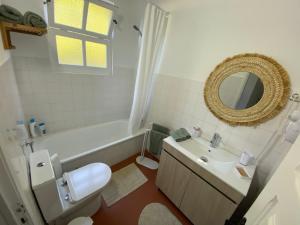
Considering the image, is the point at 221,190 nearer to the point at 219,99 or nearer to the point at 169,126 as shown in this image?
the point at 219,99

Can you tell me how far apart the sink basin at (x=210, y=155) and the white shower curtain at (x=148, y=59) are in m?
0.90

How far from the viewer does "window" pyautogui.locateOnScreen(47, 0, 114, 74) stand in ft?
5.26

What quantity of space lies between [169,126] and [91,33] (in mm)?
1795

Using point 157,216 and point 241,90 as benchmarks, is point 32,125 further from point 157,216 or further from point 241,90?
point 241,90

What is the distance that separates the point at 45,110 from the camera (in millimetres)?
1790

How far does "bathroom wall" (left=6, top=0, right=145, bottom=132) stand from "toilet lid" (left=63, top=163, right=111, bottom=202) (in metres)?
0.98

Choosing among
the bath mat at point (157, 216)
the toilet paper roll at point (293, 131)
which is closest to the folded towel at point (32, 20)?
the bath mat at point (157, 216)

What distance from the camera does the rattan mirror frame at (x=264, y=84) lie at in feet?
3.61

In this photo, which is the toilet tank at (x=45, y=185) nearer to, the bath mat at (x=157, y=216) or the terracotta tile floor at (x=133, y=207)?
the terracotta tile floor at (x=133, y=207)

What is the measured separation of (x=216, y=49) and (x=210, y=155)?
1198 mm

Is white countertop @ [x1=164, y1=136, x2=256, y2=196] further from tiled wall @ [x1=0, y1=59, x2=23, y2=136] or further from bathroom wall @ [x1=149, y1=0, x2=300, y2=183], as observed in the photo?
tiled wall @ [x1=0, y1=59, x2=23, y2=136]

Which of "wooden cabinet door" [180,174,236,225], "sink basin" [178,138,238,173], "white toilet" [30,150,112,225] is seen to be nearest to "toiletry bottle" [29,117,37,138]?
"white toilet" [30,150,112,225]

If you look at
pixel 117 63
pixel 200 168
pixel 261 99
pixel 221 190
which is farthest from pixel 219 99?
pixel 117 63

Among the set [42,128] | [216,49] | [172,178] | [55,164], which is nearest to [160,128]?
[172,178]
